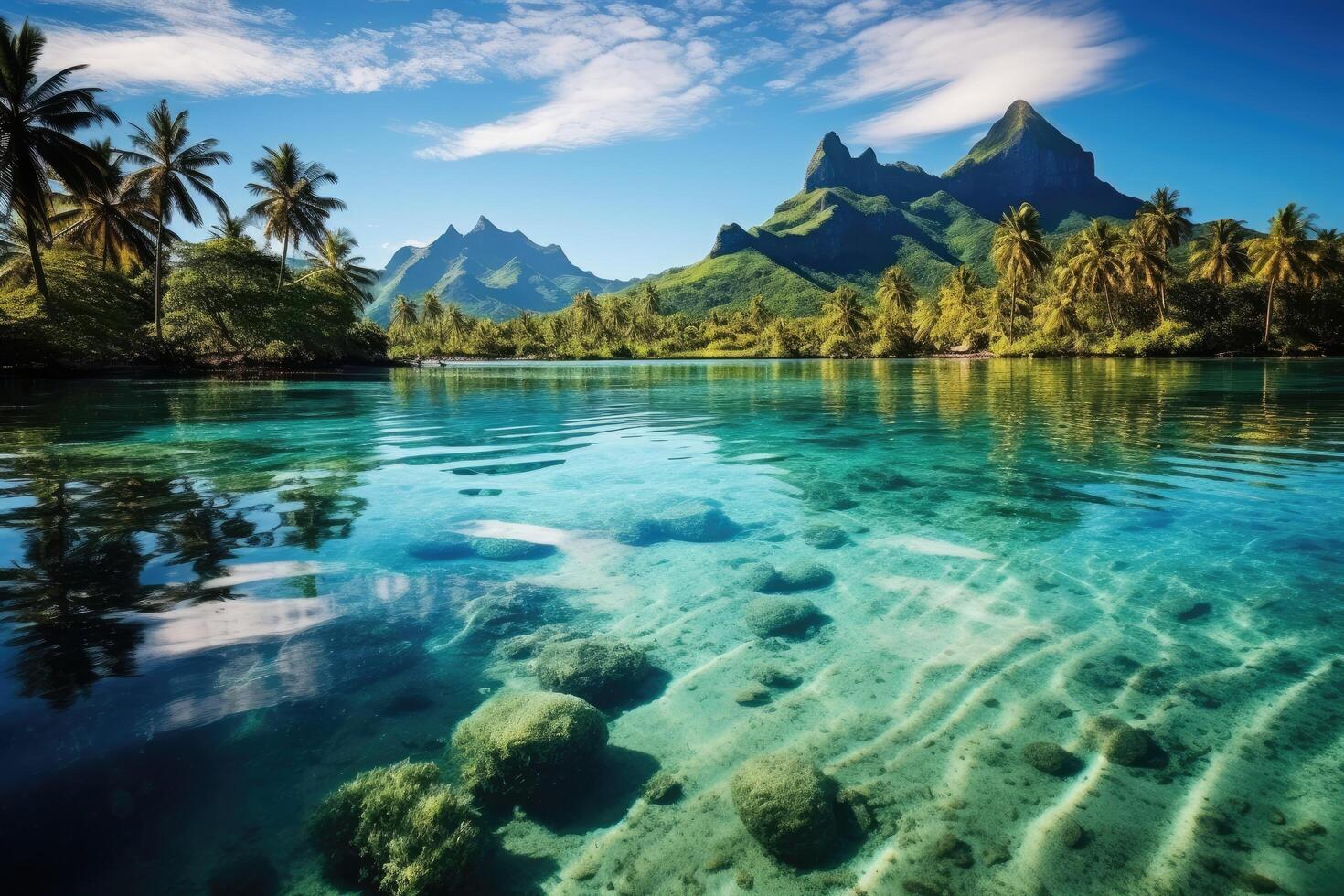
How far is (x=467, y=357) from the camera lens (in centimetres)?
13275

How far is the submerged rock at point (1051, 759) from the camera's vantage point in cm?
363

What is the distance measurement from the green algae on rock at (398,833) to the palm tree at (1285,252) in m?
87.9

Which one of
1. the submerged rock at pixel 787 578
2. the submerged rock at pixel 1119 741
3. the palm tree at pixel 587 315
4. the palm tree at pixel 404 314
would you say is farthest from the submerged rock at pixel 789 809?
the palm tree at pixel 404 314

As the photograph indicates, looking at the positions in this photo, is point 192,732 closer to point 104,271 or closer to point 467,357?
point 104,271

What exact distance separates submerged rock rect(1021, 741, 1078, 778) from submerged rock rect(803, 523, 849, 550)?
3.89m

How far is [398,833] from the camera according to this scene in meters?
3.03

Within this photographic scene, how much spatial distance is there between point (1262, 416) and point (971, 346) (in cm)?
7796

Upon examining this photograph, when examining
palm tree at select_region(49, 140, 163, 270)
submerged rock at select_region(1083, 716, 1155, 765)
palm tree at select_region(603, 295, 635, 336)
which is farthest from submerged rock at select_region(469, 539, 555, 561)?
palm tree at select_region(603, 295, 635, 336)

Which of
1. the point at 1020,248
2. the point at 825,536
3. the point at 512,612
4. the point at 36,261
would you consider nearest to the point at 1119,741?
the point at 825,536

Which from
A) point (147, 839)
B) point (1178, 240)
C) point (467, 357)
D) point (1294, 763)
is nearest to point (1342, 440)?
point (1294, 763)

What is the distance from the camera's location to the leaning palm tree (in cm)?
7106

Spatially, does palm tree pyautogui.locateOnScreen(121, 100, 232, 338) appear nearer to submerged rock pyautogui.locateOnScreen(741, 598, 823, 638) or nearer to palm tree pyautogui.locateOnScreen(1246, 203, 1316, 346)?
submerged rock pyautogui.locateOnScreen(741, 598, 823, 638)

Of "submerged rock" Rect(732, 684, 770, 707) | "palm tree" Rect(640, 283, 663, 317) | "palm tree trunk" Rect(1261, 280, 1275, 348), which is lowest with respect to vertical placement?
"submerged rock" Rect(732, 684, 770, 707)

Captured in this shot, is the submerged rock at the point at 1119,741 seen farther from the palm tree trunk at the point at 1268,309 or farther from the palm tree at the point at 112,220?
the palm tree trunk at the point at 1268,309
